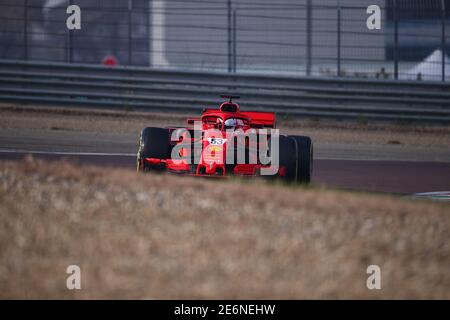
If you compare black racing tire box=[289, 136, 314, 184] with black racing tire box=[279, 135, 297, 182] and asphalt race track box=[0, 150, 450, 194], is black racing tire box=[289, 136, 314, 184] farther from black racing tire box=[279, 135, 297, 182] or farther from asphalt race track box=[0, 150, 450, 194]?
asphalt race track box=[0, 150, 450, 194]

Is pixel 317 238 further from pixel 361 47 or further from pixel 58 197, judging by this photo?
pixel 361 47

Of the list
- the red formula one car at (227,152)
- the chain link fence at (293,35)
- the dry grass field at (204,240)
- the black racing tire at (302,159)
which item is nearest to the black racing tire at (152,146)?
the red formula one car at (227,152)

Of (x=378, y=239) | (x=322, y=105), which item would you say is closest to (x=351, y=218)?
(x=378, y=239)

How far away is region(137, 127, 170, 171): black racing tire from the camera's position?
1184 cm

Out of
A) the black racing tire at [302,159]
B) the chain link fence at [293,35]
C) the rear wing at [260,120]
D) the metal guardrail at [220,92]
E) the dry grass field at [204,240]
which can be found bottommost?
the dry grass field at [204,240]

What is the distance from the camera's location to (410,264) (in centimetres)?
643

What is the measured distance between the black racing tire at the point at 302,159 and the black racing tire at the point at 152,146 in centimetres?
164

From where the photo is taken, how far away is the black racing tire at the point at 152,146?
11.8 metres

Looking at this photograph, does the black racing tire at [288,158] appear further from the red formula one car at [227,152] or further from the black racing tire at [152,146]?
the black racing tire at [152,146]

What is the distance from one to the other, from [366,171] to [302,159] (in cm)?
302

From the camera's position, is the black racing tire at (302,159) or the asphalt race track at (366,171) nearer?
the black racing tire at (302,159)

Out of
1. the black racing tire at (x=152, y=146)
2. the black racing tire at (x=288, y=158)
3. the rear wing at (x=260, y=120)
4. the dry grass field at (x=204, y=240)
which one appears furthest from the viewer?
the rear wing at (x=260, y=120)

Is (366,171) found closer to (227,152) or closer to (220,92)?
(227,152)

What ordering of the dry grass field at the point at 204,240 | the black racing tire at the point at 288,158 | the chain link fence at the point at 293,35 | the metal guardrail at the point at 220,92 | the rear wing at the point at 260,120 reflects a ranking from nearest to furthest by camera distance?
the dry grass field at the point at 204,240, the black racing tire at the point at 288,158, the rear wing at the point at 260,120, the metal guardrail at the point at 220,92, the chain link fence at the point at 293,35
